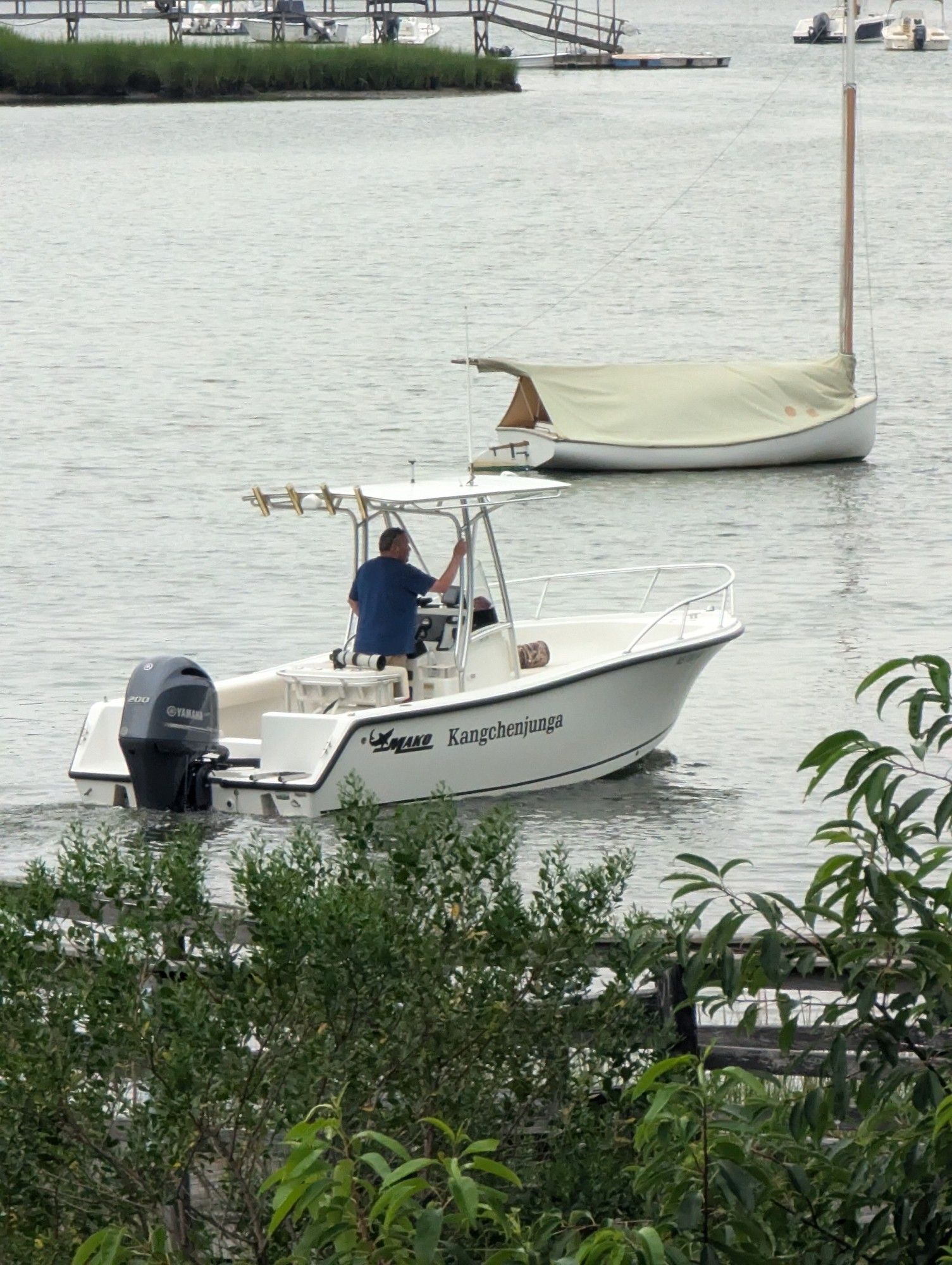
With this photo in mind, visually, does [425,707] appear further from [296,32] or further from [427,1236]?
[296,32]

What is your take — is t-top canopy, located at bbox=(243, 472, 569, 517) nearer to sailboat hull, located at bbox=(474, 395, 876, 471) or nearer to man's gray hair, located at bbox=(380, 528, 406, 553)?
man's gray hair, located at bbox=(380, 528, 406, 553)

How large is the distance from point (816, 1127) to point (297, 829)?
1.99 meters

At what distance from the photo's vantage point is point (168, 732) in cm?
1342

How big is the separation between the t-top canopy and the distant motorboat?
425 ft

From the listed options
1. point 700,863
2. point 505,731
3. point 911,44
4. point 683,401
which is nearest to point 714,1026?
point 700,863

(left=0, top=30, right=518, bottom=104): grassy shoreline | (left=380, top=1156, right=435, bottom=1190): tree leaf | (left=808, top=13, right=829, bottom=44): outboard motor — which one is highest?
(left=808, top=13, right=829, bottom=44): outboard motor

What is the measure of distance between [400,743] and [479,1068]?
8537mm

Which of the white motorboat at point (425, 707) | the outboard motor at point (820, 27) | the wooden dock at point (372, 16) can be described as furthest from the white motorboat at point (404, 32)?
the white motorboat at point (425, 707)

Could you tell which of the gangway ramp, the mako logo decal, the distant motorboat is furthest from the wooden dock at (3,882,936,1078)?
the distant motorboat

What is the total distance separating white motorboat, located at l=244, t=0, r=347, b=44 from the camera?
10975cm

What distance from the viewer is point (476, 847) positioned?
5789 millimetres

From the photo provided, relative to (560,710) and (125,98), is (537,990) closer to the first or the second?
(560,710)

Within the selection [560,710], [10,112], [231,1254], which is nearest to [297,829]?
[231,1254]

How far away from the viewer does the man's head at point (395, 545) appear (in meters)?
14.3
